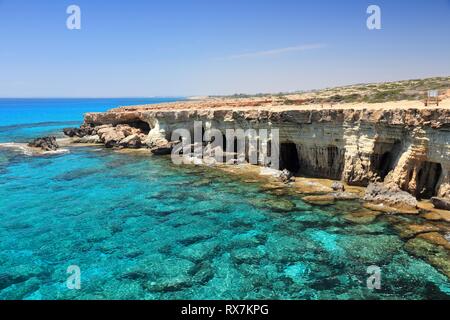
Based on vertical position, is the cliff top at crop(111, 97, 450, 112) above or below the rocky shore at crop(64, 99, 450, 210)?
above

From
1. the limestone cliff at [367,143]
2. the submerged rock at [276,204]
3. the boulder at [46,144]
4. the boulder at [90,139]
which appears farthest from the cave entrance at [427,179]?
the boulder at [90,139]

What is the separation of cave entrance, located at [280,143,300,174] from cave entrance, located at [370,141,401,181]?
285 inches

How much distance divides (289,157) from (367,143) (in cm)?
843

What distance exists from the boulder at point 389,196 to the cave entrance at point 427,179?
1.45 m

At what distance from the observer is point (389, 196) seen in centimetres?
2159

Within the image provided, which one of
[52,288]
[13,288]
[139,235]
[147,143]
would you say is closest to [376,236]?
[139,235]

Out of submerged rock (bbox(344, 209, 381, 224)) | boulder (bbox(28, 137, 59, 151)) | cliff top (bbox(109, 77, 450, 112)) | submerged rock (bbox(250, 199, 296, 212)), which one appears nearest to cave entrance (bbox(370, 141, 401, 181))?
cliff top (bbox(109, 77, 450, 112))

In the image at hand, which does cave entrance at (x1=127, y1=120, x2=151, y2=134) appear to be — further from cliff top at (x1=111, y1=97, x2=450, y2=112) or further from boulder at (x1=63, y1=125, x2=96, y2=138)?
boulder at (x1=63, y1=125, x2=96, y2=138)

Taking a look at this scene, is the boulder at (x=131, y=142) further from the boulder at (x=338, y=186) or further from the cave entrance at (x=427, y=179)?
the cave entrance at (x=427, y=179)

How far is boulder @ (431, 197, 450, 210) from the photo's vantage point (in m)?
20.0

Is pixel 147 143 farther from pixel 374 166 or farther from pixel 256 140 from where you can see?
pixel 374 166

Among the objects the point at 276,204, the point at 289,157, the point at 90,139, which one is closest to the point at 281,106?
the point at 289,157

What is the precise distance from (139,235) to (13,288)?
6185mm

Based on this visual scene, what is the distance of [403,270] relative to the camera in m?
14.8
